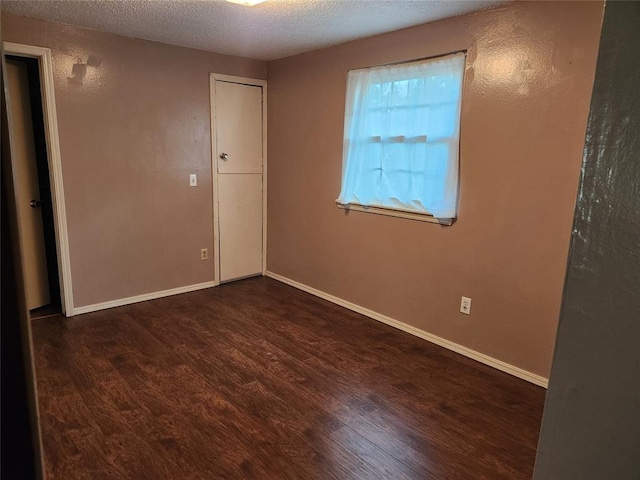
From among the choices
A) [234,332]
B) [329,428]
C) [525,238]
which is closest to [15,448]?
[329,428]

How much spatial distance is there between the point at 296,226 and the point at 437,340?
72.1 inches

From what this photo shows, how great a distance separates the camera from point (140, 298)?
12.5 ft

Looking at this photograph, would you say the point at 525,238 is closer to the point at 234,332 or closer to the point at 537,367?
the point at 537,367

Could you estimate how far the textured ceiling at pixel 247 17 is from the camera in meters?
2.56

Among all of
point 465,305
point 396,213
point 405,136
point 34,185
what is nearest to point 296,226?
point 396,213

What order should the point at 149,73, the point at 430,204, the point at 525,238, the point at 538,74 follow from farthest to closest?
the point at 149,73 → the point at 430,204 → the point at 525,238 → the point at 538,74

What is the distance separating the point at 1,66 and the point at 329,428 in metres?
2.10

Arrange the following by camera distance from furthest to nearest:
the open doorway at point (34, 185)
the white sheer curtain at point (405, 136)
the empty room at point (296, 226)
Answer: the open doorway at point (34, 185), the white sheer curtain at point (405, 136), the empty room at point (296, 226)

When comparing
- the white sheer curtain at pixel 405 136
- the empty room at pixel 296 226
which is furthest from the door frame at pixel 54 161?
the white sheer curtain at pixel 405 136

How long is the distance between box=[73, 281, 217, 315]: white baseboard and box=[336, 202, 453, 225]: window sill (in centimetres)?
167

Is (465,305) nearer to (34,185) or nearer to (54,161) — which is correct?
(54,161)

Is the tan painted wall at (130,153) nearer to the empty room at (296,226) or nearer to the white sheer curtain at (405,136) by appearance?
the empty room at (296,226)

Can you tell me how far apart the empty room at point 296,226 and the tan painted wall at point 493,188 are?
0.04 feet

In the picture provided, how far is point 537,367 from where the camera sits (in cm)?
258
